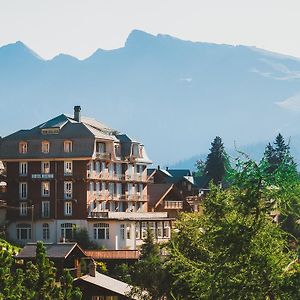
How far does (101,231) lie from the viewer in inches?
3078

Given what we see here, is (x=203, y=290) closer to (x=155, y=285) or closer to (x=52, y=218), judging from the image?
(x=155, y=285)

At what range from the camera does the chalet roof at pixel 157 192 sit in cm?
9119

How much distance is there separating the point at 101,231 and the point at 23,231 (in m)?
6.41

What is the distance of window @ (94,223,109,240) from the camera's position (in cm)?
7800

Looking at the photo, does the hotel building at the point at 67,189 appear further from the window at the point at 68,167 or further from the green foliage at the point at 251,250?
the green foliage at the point at 251,250

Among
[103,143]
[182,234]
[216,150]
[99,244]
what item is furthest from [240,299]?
[216,150]

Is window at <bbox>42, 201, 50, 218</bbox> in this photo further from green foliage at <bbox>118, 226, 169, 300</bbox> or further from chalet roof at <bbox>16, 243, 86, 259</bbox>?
green foliage at <bbox>118, 226, 169, 300</bbox>

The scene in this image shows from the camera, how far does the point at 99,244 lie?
3054 inches

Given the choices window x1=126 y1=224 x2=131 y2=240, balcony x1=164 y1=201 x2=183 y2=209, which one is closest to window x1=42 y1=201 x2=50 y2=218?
window x1=126 y1=224 x2=131 y2=240

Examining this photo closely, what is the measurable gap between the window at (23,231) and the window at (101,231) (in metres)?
5.43

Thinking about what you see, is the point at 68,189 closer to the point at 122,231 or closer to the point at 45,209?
Answer: the point at 45,209

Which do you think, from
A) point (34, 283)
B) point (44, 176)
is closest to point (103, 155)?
point (44, 176)

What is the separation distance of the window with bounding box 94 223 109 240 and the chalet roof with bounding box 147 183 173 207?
13165 mm

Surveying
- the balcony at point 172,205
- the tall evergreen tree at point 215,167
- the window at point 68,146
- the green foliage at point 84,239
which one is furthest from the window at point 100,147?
the tall evergreen tree at point 215,167
